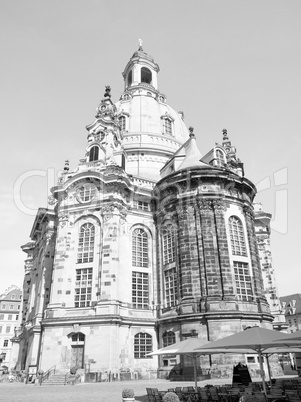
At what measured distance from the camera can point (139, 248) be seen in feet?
119

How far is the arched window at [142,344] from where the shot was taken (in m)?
31.8

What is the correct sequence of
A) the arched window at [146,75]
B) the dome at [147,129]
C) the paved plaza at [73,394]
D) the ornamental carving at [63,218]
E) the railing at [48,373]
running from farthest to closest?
the arched window at [146,75] → the dome at [147,129] → the ornamental carving at [63,218] → the railing at [48,373] → the paved plaza at [73,394]

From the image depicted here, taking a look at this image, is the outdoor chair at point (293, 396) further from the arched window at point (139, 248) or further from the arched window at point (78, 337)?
the arched window at point (139, 248)

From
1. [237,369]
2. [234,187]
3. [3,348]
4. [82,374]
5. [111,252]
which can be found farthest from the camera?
[3,348]

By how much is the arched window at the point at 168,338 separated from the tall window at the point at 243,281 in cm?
705

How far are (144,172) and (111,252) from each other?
1739 centimetres

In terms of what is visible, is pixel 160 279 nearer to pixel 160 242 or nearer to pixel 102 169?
pixel 160 242

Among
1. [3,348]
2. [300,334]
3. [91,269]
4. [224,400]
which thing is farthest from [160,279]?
[3,348]

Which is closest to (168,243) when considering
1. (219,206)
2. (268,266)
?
(219,206)

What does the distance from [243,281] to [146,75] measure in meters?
50.7

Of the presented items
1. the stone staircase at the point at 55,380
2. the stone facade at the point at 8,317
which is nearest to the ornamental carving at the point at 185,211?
the stone staircase at the point at 55,380

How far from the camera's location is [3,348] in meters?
76.1

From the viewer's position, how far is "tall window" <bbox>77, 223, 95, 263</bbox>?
34.3 m

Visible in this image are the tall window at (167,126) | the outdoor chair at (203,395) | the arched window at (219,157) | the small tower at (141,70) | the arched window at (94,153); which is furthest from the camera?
the small tower at (141,70)
